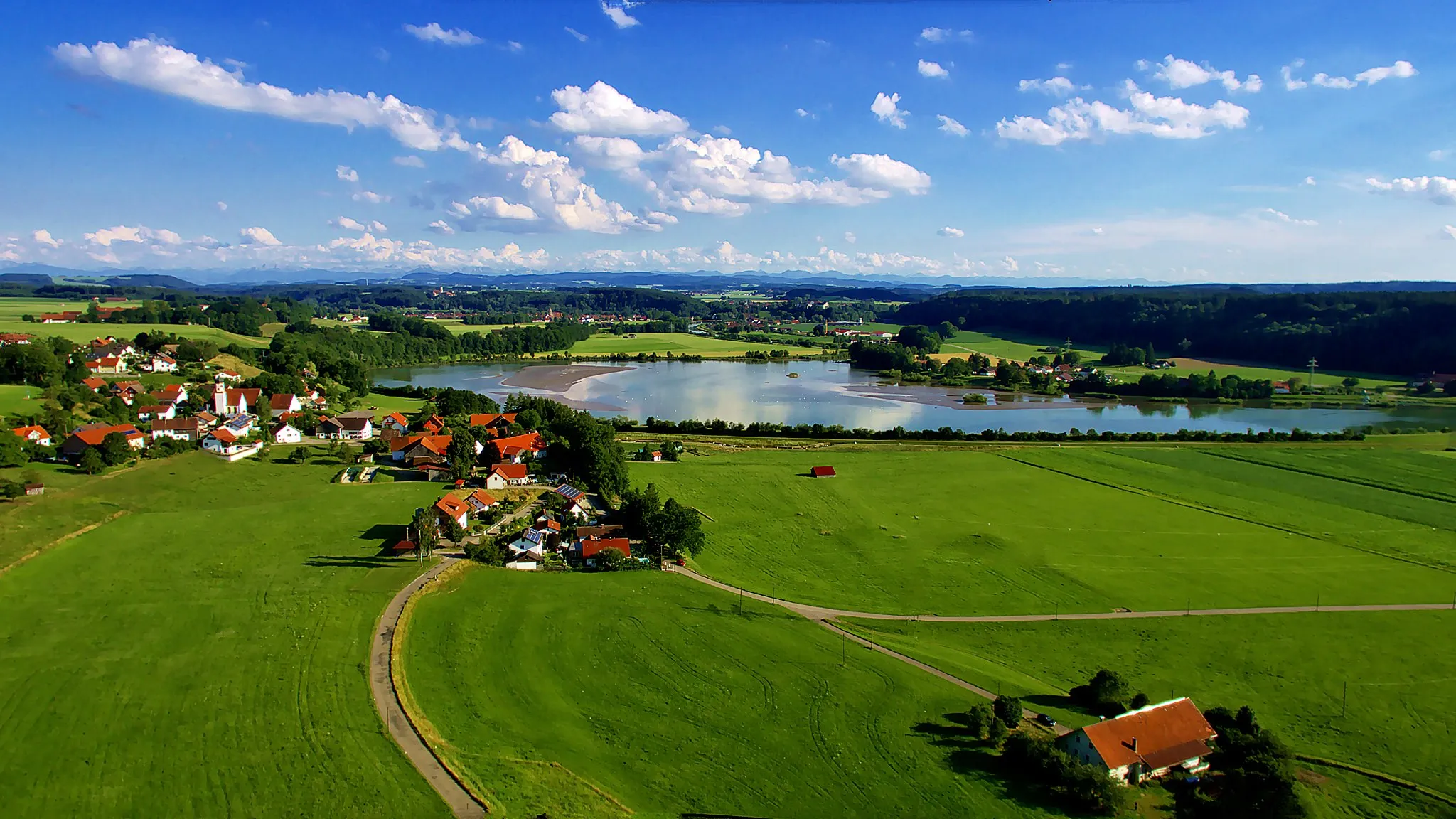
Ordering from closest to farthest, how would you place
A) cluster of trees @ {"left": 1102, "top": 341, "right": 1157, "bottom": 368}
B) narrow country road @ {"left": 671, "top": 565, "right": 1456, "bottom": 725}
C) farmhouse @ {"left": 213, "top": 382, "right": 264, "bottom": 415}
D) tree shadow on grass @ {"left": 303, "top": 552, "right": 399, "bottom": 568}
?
narrow country road @ {"left": 671, "top": 565, "right": 1456, "bottom": 725}, tree shadow on grass @ {"left": 303, "top": 552, "right": 399, "bottom": 568}, farmhouse @ {"left": 213, "top": 382, "right": 264, "bottom": 415}, cluster of trees @ {"left": 1102, "top": 341, "right": 1157, "bottom": 368}

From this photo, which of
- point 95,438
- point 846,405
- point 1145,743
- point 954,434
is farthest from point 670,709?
point 846,405

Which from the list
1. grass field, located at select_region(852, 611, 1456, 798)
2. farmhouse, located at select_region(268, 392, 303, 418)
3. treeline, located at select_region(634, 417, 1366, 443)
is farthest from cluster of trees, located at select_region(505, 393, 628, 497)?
farmhouse, located at select_region(268, 392, 303, 418)

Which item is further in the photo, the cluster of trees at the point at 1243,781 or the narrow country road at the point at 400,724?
the cluster of trees at the point at 1243,781

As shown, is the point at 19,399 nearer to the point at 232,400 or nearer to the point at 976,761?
the point at 232,400

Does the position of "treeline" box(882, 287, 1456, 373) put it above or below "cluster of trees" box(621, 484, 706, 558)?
above

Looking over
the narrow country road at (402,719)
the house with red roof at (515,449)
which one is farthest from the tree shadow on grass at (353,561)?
the house with red roof at (515,449)

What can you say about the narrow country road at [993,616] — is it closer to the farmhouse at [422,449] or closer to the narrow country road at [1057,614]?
the narrow country road at [1057,614]

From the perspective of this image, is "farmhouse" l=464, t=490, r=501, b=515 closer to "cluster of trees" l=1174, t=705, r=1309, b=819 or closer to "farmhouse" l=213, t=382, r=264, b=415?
"farmhouse" l=213, t=382, r=264, b=415
